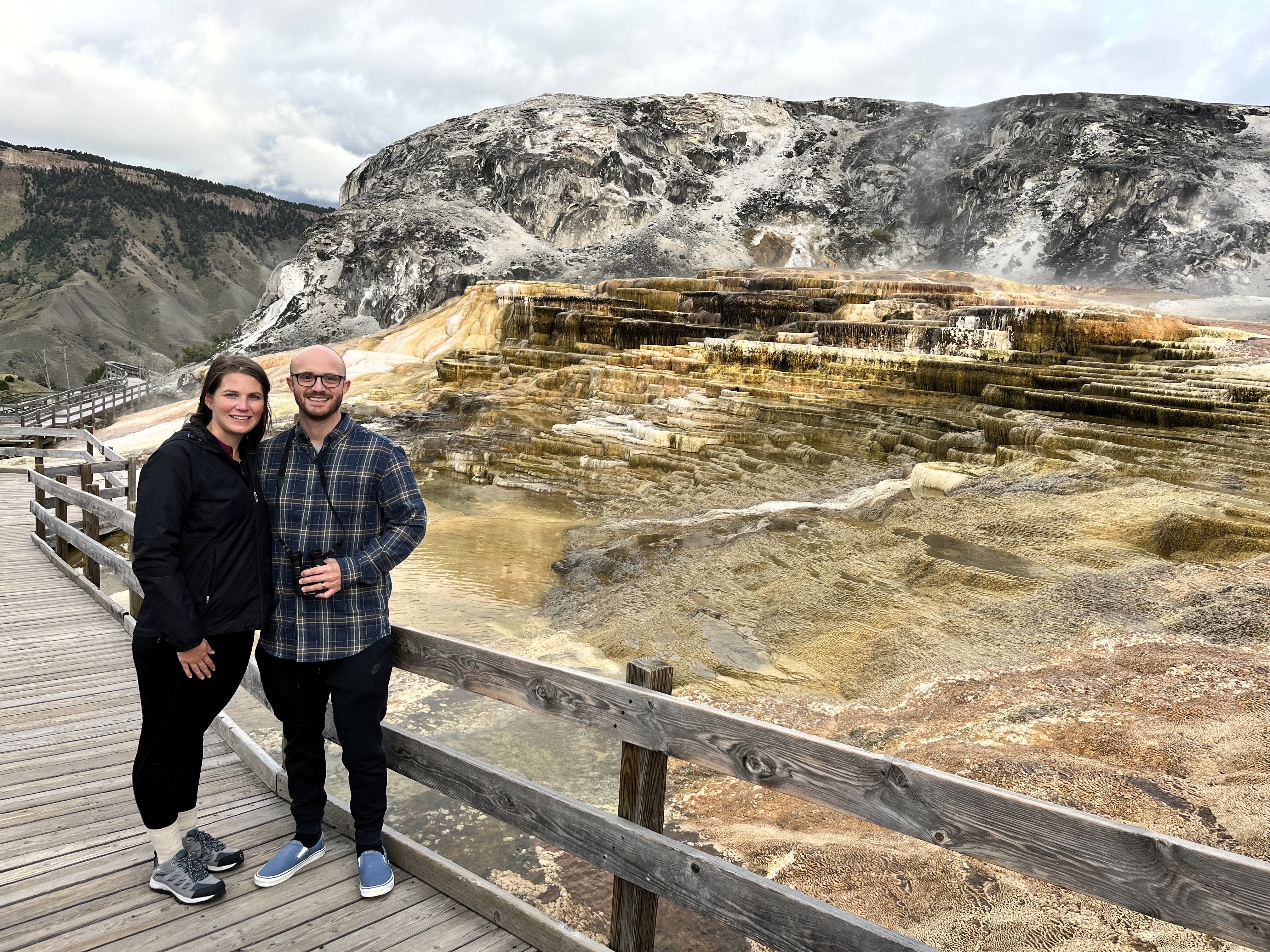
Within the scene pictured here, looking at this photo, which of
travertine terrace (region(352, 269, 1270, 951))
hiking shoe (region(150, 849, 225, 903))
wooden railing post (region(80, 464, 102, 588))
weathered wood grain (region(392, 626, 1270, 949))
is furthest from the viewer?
wooden railing post (region(80, 464, 102, 588))

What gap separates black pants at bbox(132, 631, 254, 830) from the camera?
7.67ft

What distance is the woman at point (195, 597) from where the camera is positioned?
222 cm

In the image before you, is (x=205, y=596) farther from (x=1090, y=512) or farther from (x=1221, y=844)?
(x=1090, y=512)

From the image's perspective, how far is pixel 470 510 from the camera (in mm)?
12742

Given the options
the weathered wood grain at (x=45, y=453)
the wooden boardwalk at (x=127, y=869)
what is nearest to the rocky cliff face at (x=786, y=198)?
the weathered wood grain at (x=45, y=453)

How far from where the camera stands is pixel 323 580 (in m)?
2.35

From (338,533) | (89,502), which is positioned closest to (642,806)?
(338,533)

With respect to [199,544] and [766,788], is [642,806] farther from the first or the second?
[199,544]

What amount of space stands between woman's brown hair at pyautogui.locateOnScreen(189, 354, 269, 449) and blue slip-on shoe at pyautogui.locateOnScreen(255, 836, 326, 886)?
1.34 meters

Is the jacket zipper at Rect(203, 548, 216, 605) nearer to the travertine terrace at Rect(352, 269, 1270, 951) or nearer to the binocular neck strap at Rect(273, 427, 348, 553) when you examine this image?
the binocular neck strap at Rect(273, 427, 348, 553)

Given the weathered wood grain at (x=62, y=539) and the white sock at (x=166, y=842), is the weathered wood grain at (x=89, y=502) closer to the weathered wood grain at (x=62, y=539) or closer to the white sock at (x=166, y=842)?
the weathered wood grain at (x=62, y=539)

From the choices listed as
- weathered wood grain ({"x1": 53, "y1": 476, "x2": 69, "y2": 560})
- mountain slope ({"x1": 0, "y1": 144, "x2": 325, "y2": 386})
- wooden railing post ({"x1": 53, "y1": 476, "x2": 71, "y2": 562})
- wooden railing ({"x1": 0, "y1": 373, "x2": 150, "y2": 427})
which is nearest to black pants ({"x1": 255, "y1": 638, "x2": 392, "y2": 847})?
weathered wood grain ({"x1": 53, "y1": 476, "x2": 69, "y2": 560})

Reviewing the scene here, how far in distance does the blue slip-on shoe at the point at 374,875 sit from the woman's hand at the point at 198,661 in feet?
2.53

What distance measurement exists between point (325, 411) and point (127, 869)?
168 cm
